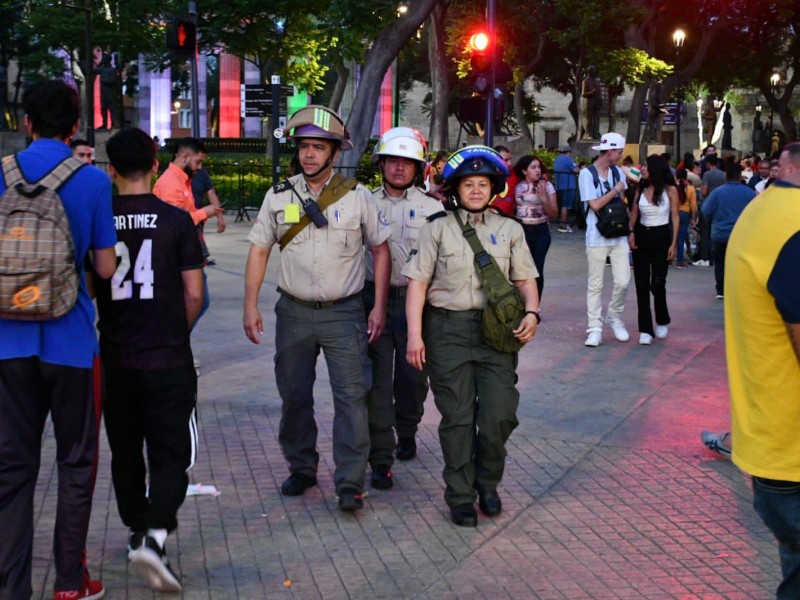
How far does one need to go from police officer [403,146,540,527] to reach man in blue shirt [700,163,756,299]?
790cm

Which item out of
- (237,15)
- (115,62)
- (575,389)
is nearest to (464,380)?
(575,389)

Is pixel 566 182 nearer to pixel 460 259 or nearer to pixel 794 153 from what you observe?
pixel 460 259

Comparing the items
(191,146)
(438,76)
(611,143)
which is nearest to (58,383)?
(191,146)

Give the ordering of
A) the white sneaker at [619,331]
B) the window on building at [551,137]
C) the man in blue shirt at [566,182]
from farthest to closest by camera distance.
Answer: the window on building at [551,137]
the man in blue shirt at [566,182]
the white sneaker at [619,331]

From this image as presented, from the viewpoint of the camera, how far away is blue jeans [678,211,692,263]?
19.2 m

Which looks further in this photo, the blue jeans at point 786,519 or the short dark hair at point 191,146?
the short dark hair at point 191,146

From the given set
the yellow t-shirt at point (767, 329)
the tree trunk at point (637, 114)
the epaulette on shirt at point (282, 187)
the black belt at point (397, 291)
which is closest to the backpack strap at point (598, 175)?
the black belt at point (397, 291)

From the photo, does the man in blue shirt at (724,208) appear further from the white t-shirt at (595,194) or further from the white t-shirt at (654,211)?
the white t-shirt at (595,194)

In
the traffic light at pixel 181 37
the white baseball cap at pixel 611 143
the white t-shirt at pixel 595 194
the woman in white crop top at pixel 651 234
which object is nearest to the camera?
the white baseball cap at pixel 611 143

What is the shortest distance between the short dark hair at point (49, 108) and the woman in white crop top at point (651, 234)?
7668 mm

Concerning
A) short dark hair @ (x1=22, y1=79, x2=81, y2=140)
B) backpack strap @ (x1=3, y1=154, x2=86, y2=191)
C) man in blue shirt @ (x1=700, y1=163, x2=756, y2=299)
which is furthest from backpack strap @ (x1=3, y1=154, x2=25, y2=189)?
man in blue shirt @ (x1=700, y1=163, x2=756, y2=299)

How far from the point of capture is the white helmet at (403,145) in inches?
271

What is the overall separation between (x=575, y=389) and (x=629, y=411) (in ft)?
2.74

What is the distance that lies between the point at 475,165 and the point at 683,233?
47.1ft
